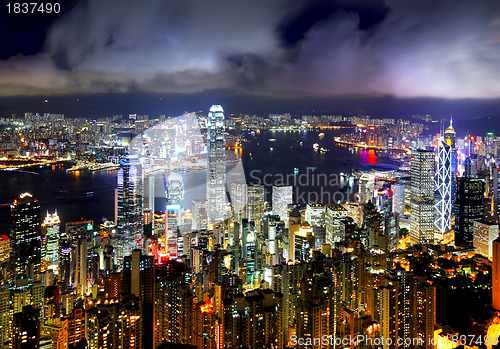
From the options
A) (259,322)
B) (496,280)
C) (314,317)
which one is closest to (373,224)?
(496,280)

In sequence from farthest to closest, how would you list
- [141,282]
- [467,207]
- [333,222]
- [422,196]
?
1. [422,196]
2. [467,207]
3. [333,222]
4. [141,282]

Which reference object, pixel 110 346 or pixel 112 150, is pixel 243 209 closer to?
pixel 112 150

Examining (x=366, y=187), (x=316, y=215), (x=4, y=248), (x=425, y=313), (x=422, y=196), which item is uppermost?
(x=366, y=187)

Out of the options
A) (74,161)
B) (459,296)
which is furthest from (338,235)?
(74,161)

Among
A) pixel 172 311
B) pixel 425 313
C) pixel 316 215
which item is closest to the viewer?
pixel 172 311

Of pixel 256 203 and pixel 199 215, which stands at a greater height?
pixel 256 203

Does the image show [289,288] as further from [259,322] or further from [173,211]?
[173,211]

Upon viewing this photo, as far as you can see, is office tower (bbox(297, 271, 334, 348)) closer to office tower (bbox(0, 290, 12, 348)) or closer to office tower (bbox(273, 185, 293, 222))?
office tower (bbox(0, 290, 12, 348))
